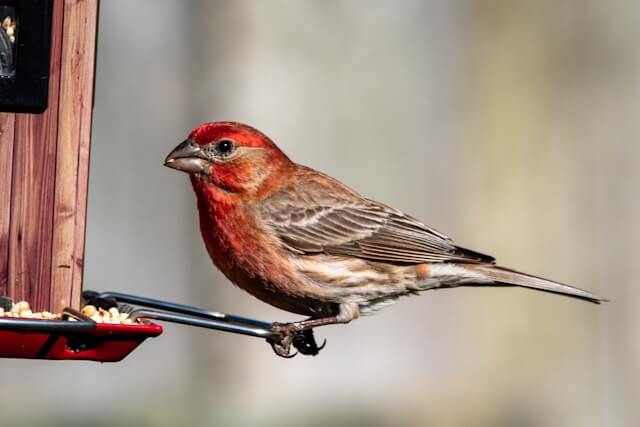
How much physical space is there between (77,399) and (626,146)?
6.13 meters

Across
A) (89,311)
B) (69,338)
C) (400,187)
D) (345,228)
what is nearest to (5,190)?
(89,311)

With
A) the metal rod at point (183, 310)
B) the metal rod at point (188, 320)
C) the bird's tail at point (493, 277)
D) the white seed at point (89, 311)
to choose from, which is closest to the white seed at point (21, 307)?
the white seed at point (89, 311)

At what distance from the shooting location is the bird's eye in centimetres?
681

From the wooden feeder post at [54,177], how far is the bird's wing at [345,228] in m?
1.44

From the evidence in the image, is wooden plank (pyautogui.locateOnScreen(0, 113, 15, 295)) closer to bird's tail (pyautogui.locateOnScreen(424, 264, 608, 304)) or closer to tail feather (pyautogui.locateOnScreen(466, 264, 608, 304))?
bird's tail (pyautogui.locateOnScreen(424, 264, 608, 304))

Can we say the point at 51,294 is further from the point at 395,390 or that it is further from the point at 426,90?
the point at 426,90

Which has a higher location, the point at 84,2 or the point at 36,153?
the point at 84,2

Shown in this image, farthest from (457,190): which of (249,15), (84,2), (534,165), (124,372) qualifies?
(84,2)

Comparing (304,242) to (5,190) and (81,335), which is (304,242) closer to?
(5,190)

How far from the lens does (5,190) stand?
5.59m

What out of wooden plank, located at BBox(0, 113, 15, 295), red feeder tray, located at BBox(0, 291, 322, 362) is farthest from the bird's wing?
wooden plank, located at BBox(0, 113, 15, 295)

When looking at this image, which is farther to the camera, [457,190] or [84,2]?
[457,190]

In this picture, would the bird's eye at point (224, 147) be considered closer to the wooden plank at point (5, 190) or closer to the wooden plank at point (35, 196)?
the wooden plank at point (35, 196)

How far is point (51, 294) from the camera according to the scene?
564 cm
